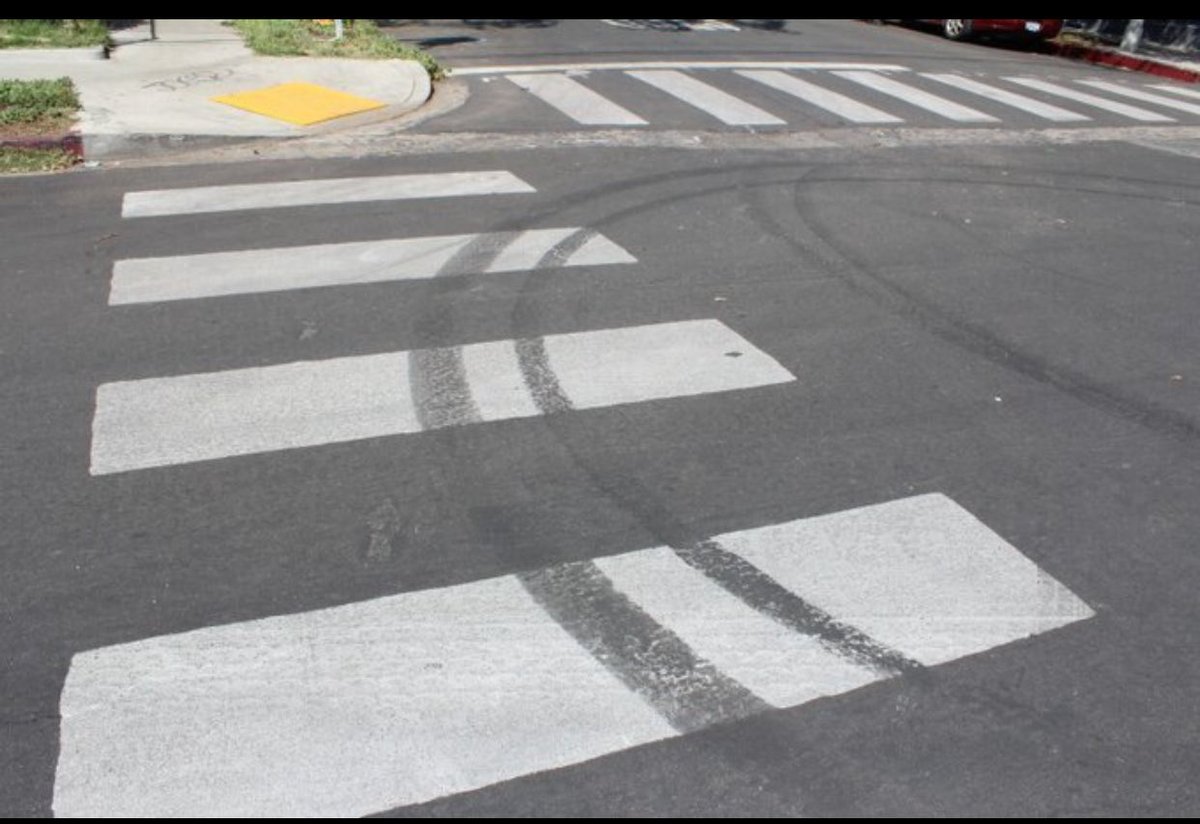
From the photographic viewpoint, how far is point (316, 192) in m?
9.28

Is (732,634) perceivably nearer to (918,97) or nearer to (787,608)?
(787,608)

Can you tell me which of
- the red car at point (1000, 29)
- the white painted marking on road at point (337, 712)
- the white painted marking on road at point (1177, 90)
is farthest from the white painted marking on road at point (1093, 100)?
the white painted marking on road at point (337, 712)

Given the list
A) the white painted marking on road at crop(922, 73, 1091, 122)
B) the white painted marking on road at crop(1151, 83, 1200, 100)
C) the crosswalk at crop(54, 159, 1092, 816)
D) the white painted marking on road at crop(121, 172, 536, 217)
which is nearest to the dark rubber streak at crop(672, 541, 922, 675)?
the crosswalk at crop(54, 159, 1092, 816)

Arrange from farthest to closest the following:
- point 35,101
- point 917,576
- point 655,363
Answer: point 35,101
point 655,363
point 917,576

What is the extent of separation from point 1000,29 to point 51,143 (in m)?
16.3

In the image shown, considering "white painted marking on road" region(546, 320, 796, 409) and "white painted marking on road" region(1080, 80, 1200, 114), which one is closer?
"white painted marking on road" region(546, 320, 796, 409)

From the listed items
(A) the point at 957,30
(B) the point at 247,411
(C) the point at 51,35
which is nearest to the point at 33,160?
(C) the point at 51,35

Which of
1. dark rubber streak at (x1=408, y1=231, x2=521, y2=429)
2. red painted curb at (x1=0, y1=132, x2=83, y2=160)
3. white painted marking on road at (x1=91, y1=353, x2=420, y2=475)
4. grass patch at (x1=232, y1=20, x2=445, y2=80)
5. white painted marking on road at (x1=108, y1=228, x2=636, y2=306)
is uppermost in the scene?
grass patch at (x1=232, y1=20, x2=445, y2=80)

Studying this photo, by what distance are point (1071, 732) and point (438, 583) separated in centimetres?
220

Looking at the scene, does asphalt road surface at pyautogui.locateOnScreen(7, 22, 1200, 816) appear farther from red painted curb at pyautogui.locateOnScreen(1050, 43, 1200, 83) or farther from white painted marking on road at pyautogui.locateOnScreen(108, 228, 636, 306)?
red painted curb at pyautogui.locateOnScreen(1050, 43, 1200, 83)

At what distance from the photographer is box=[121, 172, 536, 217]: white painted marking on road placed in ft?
28.8

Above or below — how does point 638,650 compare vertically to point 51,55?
below

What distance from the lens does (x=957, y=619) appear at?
4.26 meters

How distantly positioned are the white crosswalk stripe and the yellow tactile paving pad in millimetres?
8357
